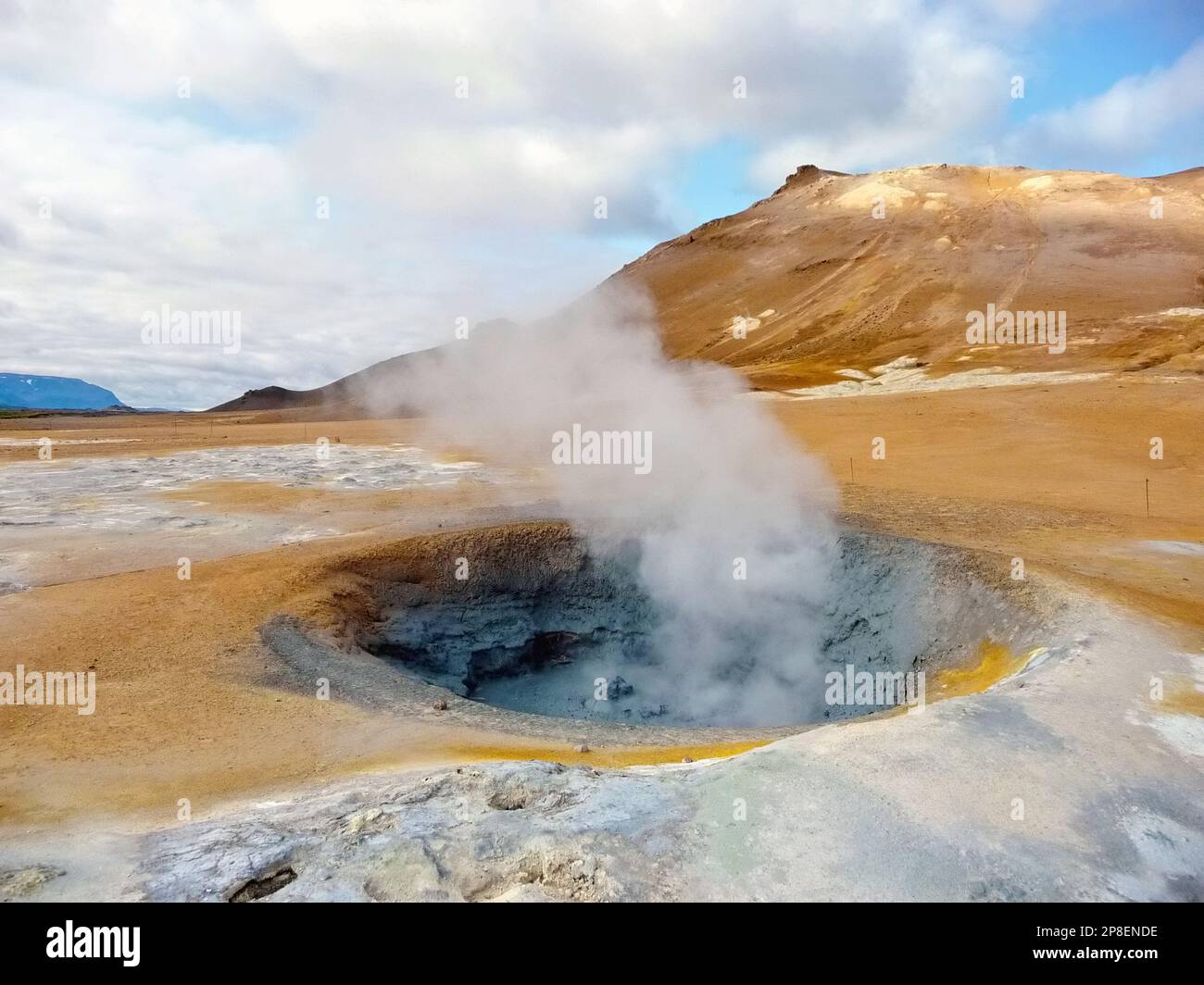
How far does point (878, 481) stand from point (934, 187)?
1826 inches

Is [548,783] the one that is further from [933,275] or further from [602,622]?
[933,275]

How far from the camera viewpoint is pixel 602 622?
369 inches

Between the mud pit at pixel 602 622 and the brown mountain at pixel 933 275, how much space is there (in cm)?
2068

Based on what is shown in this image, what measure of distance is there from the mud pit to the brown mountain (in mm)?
20681

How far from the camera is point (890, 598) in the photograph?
8.55 metres

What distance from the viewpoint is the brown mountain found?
3084 centimetres

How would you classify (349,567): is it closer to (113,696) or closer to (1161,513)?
(113,696)

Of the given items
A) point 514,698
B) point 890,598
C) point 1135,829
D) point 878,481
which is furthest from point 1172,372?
point 1135,829
